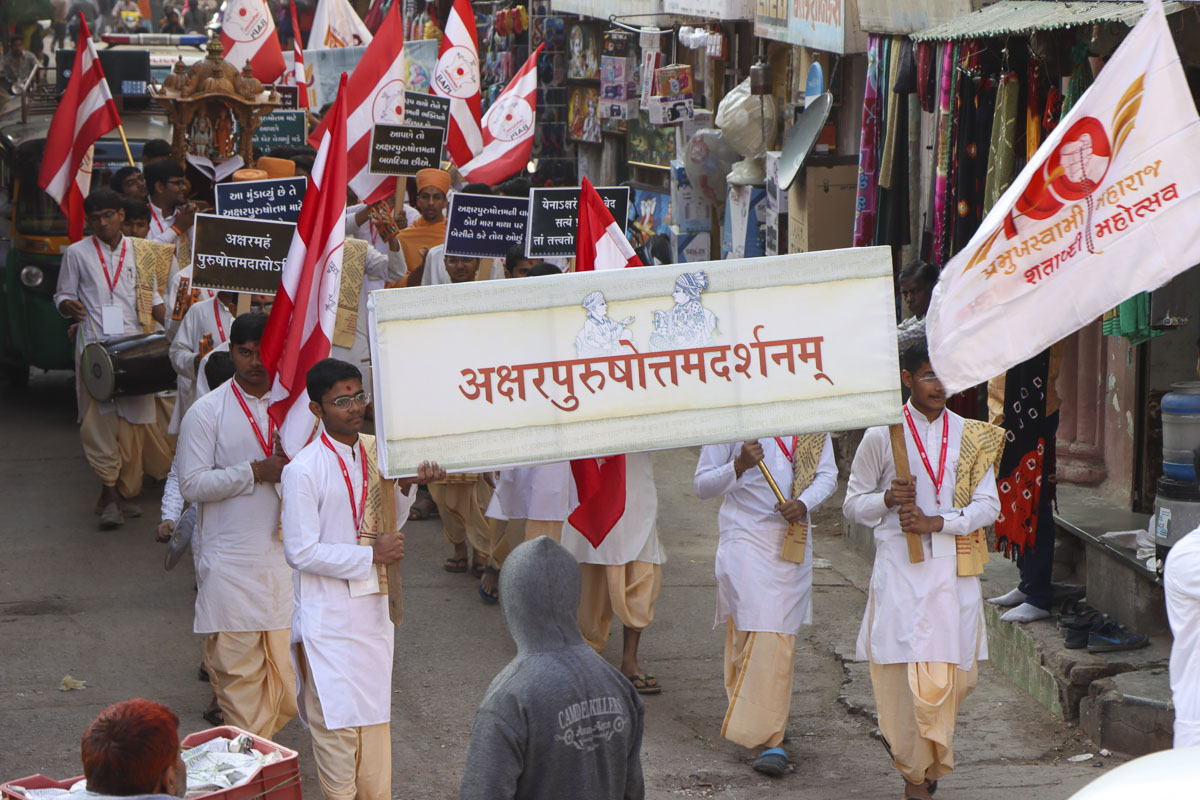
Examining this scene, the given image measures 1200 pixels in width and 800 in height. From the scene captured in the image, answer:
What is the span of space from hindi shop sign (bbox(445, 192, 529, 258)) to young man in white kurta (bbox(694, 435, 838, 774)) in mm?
3582

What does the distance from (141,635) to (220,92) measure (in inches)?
240

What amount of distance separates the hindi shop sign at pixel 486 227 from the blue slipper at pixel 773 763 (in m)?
4.41

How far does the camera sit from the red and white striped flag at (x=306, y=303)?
6.11 m

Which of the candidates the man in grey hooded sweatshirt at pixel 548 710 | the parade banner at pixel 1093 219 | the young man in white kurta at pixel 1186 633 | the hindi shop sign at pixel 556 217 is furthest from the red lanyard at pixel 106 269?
the young man in white kurta at pixel 1186 633

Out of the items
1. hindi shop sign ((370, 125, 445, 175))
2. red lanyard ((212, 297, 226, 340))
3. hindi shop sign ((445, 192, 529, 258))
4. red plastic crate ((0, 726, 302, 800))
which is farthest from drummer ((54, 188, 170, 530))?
red plastic crate ((0, 726, 302, 800))

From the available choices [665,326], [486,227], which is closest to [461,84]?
[486,227]

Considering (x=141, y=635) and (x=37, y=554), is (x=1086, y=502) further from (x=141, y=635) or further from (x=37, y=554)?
(x=37, y=554)

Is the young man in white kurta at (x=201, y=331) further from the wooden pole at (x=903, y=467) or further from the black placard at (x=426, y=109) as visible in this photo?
the wooden pole at (x=903, y=467)

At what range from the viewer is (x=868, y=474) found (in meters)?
6.17

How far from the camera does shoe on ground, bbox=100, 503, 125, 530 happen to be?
400 inches

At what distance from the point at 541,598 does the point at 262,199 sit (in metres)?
5.67

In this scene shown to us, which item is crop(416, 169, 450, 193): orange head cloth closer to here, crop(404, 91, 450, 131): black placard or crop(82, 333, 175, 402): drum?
crop(404, 91, 450, 131): black placard

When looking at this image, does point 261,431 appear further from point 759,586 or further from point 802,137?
point 802,137

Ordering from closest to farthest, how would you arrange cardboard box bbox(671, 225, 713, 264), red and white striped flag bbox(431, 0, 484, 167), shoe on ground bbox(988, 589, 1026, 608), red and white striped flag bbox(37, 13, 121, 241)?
shoe on ground bbox(988, 589, 1026, 608), red and white striped flag bbox(37, 13, 121, 241), red and white striped flag bbox(431, 0, 484, 167), cardboard box bbox(671, 225, 713, 264)
